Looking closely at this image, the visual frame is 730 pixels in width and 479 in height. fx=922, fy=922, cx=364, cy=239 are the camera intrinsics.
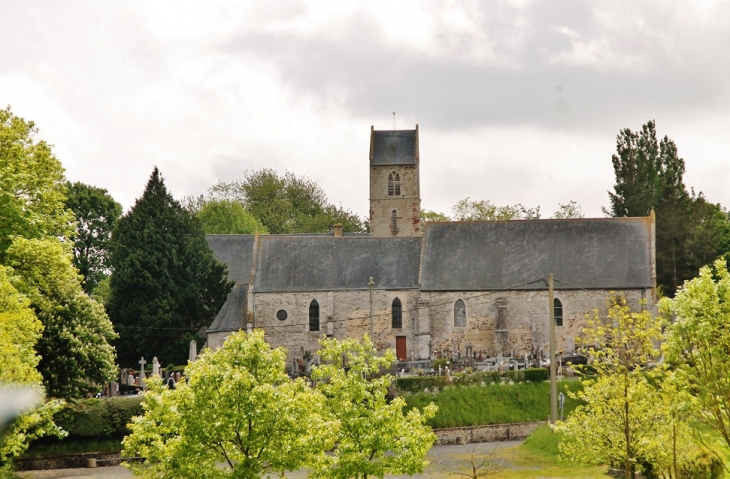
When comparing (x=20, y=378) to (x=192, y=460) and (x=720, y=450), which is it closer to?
(x=192, y=460)

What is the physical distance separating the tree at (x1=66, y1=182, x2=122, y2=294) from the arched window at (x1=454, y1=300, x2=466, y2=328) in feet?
87.7

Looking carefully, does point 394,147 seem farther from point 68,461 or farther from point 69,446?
point 68,461

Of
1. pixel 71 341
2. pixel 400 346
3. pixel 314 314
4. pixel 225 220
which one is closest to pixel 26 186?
pixel 71 341

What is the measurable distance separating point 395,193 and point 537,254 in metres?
17.5

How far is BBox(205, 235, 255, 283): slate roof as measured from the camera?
58875mm

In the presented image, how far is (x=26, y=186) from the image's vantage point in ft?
97.9

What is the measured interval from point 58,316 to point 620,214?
4398 cm

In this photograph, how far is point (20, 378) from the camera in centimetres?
2189

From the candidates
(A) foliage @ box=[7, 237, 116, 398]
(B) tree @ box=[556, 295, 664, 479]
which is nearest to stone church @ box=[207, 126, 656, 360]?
(A) foliage @ box=[7, 237, 116, 398]

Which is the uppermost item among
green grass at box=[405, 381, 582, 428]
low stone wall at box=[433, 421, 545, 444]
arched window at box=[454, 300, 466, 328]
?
arched window at box=[454, 300, 466, 328]

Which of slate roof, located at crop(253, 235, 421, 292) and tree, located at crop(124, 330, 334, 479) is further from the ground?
slate roof, located at crop(253, 235, 421, 292)

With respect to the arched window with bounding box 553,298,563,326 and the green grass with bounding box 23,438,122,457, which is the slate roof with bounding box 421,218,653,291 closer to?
the arched window with bounding box 553,298,563,326

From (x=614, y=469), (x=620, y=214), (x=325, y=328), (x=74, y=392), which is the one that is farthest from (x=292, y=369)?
(x=620, y=214)

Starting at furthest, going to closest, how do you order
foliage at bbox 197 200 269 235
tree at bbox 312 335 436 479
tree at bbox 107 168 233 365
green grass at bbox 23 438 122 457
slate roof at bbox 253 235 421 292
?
1. foliage at bbox 197 200 269 235
2. slate roof at bbox 253 235 421 292
3. tree at bbox 107 168 233 365
4. green grass at bbox 23 438 122 457
5. tree at bbox 312 335 436 479
